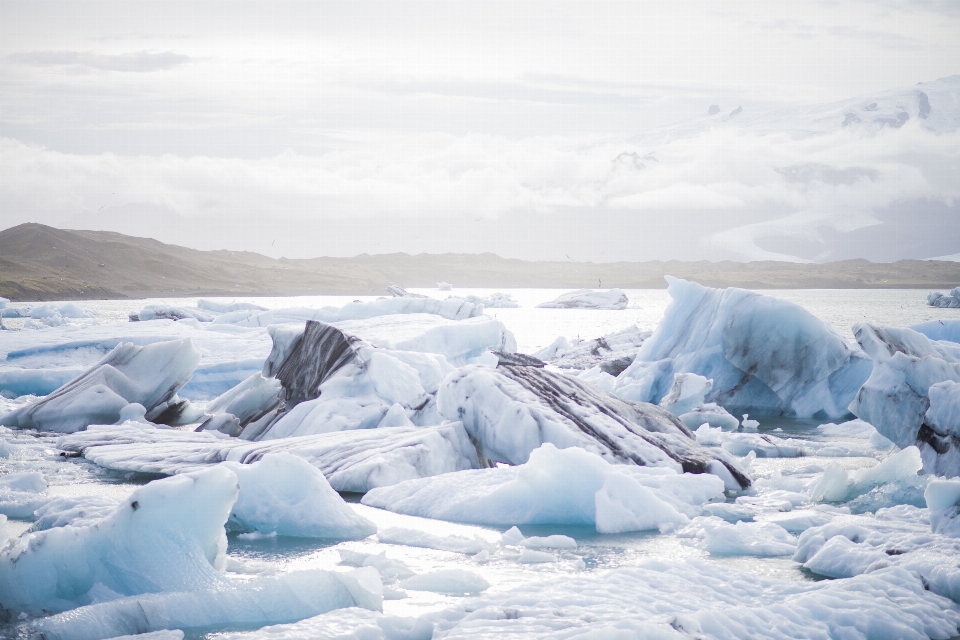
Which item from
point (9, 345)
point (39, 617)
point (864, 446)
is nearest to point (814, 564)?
point (39, 617)

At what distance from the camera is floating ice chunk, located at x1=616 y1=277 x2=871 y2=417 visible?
13594mm

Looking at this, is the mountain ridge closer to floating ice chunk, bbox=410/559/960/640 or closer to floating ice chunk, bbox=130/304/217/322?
floating ice chunk, bbox=130/304/217/322

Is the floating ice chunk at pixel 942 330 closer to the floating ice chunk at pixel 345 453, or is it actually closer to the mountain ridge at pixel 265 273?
the floating ice chunk at pixel 345 453

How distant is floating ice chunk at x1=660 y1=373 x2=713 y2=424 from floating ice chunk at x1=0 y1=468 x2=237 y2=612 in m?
9.06

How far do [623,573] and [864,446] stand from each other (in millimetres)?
6780

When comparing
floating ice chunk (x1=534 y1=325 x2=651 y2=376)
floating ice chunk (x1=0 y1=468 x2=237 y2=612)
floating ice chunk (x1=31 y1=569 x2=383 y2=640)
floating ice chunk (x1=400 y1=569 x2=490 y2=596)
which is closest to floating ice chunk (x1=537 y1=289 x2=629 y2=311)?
floating ice chunk (x1=534 y1=325 x2=651 y2=376)

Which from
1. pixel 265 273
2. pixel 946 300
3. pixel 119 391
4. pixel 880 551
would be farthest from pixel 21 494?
pixel 265 273

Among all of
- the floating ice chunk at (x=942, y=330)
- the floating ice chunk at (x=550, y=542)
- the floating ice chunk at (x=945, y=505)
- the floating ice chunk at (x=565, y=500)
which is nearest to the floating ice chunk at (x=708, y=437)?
the floating ice chunk at (x=565, y=500)

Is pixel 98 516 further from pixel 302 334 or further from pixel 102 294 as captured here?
pixel 102 294

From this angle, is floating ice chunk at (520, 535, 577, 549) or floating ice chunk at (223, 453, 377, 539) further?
floating ice chunk at (223, 453, 377, 539)

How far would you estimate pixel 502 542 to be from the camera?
5.88 m

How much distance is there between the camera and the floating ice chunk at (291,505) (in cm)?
616

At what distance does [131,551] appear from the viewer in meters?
4.61

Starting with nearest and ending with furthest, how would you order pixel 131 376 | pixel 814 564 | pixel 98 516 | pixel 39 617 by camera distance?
pixel 39 617 → pixel 814 564 → pixel 98 516 → pixel 131 376
